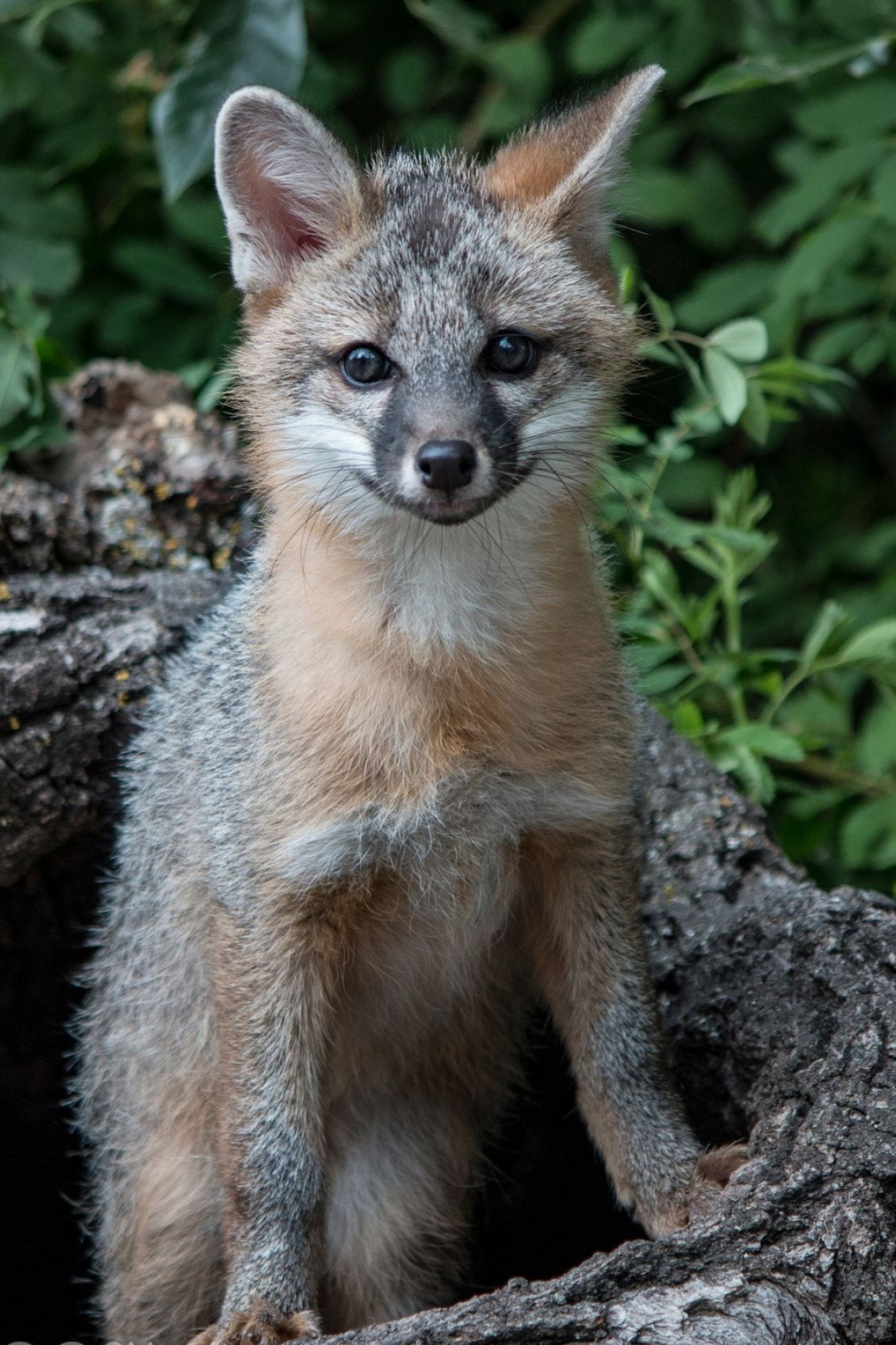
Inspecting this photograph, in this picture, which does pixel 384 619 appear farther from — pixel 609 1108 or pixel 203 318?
pixel 203 318

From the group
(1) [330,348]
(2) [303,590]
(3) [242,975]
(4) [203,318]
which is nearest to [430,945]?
(3) [242,975]

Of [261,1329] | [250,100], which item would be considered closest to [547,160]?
[250,100]

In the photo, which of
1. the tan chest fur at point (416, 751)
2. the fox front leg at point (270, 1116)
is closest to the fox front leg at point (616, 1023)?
the tan chest fur at point (416, 751)

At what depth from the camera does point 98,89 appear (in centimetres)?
564

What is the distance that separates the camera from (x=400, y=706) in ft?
10.3

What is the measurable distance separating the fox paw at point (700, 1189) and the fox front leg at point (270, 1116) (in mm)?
753

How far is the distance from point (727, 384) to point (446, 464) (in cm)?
160

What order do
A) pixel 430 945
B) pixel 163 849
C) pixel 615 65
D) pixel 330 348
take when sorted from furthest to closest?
pixel 615 65 → pixel 163 849 → pixel 430 945 → pixel 330 348

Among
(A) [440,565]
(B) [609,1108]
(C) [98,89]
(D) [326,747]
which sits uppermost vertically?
(C) [98,89]

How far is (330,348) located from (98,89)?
124 inches

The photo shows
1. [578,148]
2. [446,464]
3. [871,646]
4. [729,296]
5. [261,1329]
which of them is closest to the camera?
[446,464]

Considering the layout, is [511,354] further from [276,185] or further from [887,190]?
[887,190]

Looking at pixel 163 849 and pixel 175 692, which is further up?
pixel 175 692

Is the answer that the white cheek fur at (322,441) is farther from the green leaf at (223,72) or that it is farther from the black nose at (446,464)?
the green leaf at (223,72)
